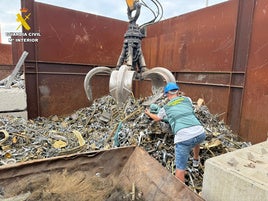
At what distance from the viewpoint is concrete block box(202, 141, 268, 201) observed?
106 cm

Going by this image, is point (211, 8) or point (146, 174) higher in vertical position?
point (211, 8)

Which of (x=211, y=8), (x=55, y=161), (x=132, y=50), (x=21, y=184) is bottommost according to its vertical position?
(x=21, y=184)

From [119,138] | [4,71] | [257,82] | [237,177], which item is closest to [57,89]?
[119,138]

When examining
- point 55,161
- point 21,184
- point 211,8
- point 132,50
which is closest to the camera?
point 21,184

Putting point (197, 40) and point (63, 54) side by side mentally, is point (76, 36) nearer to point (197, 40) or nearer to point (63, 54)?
point (63, 54)

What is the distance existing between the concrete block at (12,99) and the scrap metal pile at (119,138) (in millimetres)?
345

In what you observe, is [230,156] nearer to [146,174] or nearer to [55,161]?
[146,174]

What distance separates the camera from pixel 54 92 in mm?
4512

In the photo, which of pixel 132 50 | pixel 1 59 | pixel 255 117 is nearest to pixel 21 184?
pixel 132 50

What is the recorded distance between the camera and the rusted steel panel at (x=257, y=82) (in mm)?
2865

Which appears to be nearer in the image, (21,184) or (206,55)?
(21,184)

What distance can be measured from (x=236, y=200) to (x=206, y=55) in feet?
10.1

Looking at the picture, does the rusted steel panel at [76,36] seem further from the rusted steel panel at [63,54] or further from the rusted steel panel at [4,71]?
the rusted steel panel at [4,71]

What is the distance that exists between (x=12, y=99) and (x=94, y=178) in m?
2.91
